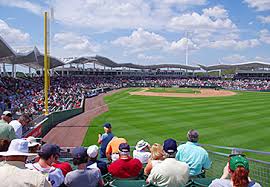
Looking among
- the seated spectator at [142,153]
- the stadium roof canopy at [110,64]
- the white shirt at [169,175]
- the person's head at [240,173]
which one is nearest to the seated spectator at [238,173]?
the person's head at [240,173]

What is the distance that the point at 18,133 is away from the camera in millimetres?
7496

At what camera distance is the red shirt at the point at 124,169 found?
521 centimetres

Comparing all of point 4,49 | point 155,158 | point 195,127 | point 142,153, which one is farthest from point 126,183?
point 4,49

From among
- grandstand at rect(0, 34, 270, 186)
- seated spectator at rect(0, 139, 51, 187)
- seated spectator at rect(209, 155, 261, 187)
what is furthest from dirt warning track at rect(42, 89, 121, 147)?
seated spectator at rect(209, 155, 261, 187)

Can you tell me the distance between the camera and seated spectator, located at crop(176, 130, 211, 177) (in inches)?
224

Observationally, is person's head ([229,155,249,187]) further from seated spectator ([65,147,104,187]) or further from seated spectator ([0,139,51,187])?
seated spectator ([0,139,51,187])

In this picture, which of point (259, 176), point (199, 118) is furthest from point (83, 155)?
point (199, 118)

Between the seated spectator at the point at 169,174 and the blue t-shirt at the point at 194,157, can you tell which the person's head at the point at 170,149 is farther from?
the blue t-shirt at the point at 194,157

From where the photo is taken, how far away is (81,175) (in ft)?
14.1

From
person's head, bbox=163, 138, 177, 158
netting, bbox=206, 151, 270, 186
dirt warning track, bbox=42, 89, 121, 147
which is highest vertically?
person's head, bbox=163, 138, 177, 158

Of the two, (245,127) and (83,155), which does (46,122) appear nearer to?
(245,127)

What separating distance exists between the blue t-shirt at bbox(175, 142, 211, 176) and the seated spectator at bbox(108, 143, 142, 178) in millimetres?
1091

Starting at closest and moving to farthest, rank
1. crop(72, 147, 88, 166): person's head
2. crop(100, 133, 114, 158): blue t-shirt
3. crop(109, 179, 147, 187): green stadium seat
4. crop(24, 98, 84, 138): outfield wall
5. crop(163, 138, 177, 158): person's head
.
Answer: crop(72, 147, 88, 166): person's head < crop(109, 179, 147, 187): green stadium seat < crop(163, 138, 177, 158): person's head < crop(100, 133, 114, 158): blue t-shirt < crop(24, 98, 84, 138): outfield wall

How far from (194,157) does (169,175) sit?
131cm
